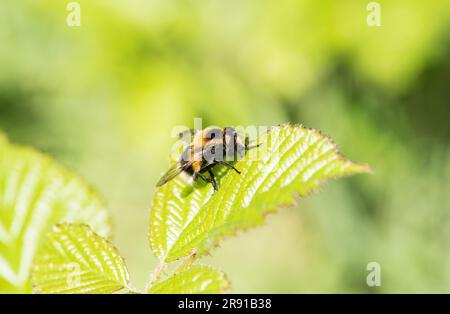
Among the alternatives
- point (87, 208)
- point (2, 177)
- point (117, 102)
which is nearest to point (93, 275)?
point (87, 208)

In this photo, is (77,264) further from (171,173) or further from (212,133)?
(212,133)

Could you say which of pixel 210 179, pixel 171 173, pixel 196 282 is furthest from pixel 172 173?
pixel 196 282

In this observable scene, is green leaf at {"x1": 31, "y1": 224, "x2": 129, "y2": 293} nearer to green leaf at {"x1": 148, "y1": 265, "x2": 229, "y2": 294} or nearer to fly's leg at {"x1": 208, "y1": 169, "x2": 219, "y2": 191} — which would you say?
green leaf at {"x1": 148, "y1": 265, "x2": 229, "y2": 294}

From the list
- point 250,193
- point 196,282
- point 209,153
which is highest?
point 209,153

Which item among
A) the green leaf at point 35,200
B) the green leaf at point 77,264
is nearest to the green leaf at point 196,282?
the green leaf at point 77,264

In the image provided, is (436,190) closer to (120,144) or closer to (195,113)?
(195,113)

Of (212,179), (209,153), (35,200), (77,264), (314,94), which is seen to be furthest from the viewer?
(314,94)

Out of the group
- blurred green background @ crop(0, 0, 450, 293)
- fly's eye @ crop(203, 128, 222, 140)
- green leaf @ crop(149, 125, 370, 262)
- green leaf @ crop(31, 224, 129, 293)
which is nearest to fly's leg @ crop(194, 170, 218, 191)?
green leaf @ crop(149, 125, 370, 262)
